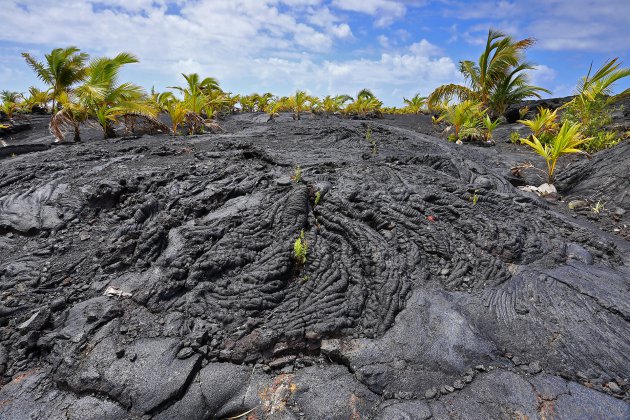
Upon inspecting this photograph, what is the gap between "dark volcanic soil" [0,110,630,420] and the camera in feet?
9.24

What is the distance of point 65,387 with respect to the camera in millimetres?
2883

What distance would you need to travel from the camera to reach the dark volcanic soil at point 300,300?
2816 millimetres

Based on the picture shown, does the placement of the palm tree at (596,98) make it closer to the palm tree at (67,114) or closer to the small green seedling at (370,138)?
the small green seedling at (370,138)

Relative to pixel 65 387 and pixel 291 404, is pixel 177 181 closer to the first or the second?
pixel 65 387

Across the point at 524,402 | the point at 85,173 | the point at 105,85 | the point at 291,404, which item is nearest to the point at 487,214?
the point at 524,402

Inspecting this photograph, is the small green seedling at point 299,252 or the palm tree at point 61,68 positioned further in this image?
the palm tree at point 61,68

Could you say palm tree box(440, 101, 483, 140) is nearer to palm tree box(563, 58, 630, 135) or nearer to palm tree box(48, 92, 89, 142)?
palm tree box(563, 58, 630, 135)

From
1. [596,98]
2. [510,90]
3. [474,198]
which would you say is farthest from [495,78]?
[474,198]

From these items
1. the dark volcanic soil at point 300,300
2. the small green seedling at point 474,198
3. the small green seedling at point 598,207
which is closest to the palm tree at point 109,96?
the dark volcanic soil at point 300,300

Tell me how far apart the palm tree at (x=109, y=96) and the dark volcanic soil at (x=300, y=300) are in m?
3.59

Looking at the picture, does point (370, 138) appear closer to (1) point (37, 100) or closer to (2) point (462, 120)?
(2) point (462, 120)

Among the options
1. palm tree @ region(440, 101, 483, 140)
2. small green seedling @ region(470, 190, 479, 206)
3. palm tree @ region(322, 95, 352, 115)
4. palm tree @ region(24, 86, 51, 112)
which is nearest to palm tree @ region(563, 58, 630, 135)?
palm tree @ region(440, 101, 483, 140)

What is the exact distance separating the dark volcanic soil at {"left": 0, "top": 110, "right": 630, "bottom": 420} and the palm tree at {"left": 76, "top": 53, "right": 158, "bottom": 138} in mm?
3594

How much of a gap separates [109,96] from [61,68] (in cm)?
457
